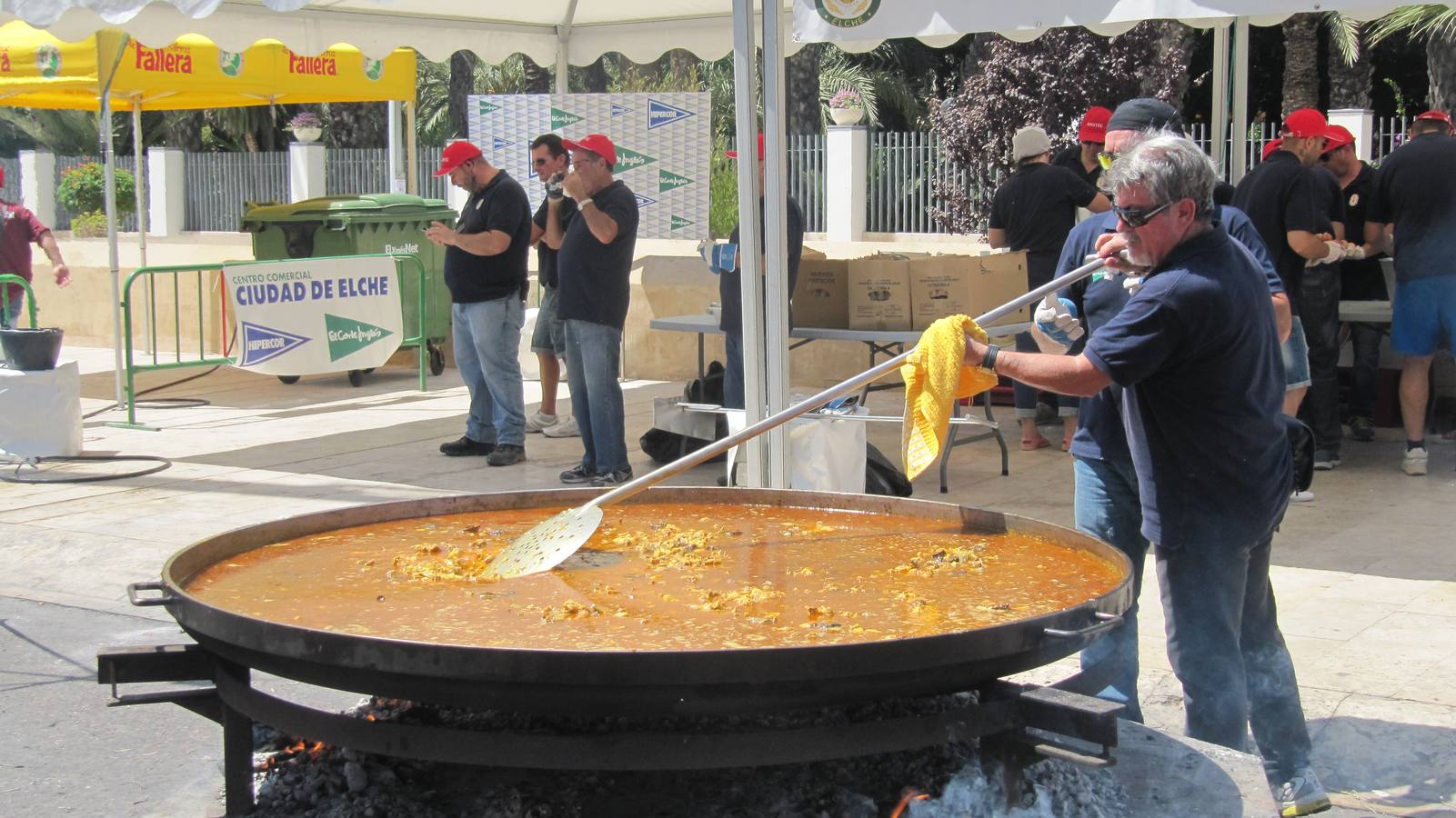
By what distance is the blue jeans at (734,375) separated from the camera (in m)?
7.97

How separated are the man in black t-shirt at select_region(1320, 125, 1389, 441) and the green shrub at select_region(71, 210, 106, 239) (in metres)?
19.2

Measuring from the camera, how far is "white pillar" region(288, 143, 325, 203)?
20328 millimetres

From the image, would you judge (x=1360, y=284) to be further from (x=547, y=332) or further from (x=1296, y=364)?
(x=547, y=332)

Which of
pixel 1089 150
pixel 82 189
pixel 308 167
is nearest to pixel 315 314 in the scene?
pixel 1089 150

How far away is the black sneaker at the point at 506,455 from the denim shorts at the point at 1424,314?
4871 millimetres

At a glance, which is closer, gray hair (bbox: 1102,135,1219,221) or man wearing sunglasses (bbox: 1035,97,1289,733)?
gray hair (bbox: 1102,135,1219,221)

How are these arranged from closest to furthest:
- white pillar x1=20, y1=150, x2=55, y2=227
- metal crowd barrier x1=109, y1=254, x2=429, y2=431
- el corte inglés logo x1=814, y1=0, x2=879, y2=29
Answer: el corte inglés logo x1=814, y1=0, x2=879, y2=29
metal crowd barrier x1=109, y1=254, x2=429, y2=431
white pillar x1=20, y1=150, x2=55, y2=227

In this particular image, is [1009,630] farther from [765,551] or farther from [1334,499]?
[1334,499]

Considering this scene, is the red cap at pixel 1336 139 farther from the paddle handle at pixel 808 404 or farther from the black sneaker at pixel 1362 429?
the paddle handle at pixel 808 404

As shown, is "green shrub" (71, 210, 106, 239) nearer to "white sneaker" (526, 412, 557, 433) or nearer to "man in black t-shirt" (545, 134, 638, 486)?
"white sneaker" (526, 412, 557, 433)

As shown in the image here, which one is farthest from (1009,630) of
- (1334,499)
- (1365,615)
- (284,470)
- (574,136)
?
(574,136)

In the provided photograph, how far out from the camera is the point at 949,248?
13484 millimetres

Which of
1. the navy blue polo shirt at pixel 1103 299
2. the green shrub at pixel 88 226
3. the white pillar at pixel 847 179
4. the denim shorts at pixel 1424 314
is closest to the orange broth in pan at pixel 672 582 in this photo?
the navy blue polo shirt at pixel 1103 299

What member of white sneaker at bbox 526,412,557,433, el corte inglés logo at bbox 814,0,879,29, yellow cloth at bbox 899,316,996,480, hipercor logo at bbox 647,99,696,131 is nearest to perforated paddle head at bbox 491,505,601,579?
yellow cloth at bbox 899,316,996,480
